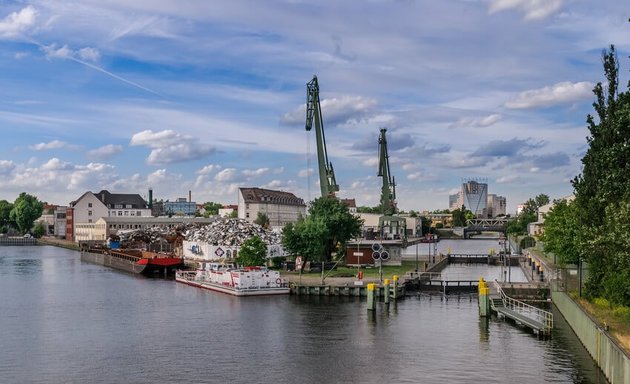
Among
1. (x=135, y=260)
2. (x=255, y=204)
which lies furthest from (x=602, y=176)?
(x=255, y=204)

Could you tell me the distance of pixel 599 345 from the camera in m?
33.9

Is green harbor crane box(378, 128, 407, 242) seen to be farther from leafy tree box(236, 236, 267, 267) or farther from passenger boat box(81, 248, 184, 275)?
leafy tree box(236, 236, 267, 267)

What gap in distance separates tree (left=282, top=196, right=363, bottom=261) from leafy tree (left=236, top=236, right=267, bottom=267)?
2734 mm

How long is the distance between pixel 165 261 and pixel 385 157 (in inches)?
3099

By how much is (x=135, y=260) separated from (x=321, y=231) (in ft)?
122

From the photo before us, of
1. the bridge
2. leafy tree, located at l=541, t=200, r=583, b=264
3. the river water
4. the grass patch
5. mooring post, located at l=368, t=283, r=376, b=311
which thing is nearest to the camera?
the grass patch

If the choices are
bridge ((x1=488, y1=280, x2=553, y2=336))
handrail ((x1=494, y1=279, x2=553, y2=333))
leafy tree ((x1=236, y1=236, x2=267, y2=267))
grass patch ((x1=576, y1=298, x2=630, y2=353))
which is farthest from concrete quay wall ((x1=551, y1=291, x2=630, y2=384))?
leafy tree ((x1=236, y1=236, x2=267, y2=267))

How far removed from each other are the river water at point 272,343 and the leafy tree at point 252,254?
12254 mm

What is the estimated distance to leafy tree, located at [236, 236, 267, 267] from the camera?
251 feet

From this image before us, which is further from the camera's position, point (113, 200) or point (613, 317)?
point (113, 200)

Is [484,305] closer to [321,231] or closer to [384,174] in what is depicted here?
[321,231]

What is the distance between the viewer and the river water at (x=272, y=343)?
34.3 metres

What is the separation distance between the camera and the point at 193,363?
36.6 metres

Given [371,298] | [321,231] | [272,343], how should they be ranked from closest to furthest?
[272,343], [371,298], [321,231]
